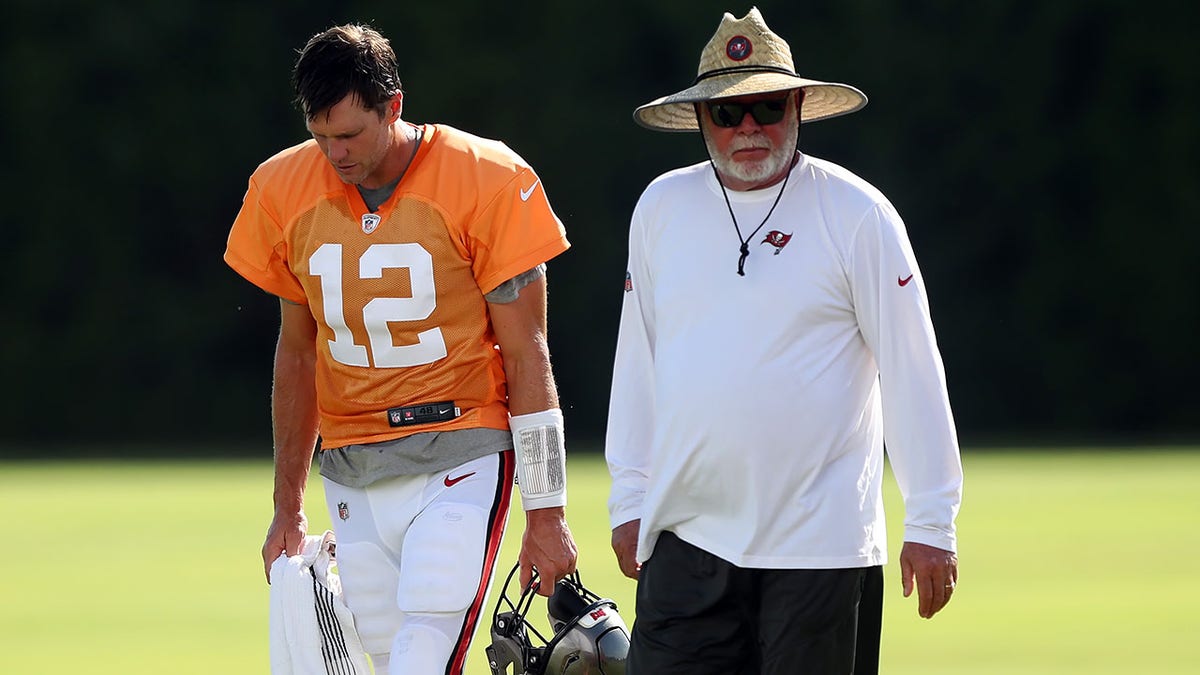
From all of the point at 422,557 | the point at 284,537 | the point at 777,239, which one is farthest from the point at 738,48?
the point at 284,537

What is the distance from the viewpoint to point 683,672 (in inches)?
167

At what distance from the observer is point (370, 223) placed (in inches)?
183

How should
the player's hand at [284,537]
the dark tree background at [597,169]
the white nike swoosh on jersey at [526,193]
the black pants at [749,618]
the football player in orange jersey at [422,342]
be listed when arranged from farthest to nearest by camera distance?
the dark tree background at [597,169] → the player's hand at [284,537] → the white nike swoosh on jersey at [526,193] → the football player in orange jersey at [422,342] → the black pants at [749,618]

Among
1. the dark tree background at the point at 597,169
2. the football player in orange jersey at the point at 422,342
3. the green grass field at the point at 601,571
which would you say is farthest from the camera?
the dark tree background at the point at 597,169

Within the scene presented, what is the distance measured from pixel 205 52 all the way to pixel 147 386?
2.84 meters

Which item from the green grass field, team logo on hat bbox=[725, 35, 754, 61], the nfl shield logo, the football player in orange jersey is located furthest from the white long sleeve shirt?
the green grass field

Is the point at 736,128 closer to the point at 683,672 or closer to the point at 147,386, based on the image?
the point at 683,672

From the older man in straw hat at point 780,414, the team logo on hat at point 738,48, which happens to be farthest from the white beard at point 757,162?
the team logo on hat at point 738,48

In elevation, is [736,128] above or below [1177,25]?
below

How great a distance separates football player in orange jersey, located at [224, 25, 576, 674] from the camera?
14.9ft

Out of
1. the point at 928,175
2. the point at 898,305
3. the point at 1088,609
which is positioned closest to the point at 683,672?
the point at 898,305

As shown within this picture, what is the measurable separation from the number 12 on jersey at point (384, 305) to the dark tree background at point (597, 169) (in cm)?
1202

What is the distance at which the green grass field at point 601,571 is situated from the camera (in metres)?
7.07

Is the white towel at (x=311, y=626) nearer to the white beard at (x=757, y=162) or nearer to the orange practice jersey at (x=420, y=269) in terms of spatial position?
the orange practice jersey at (x=420, y=269)
